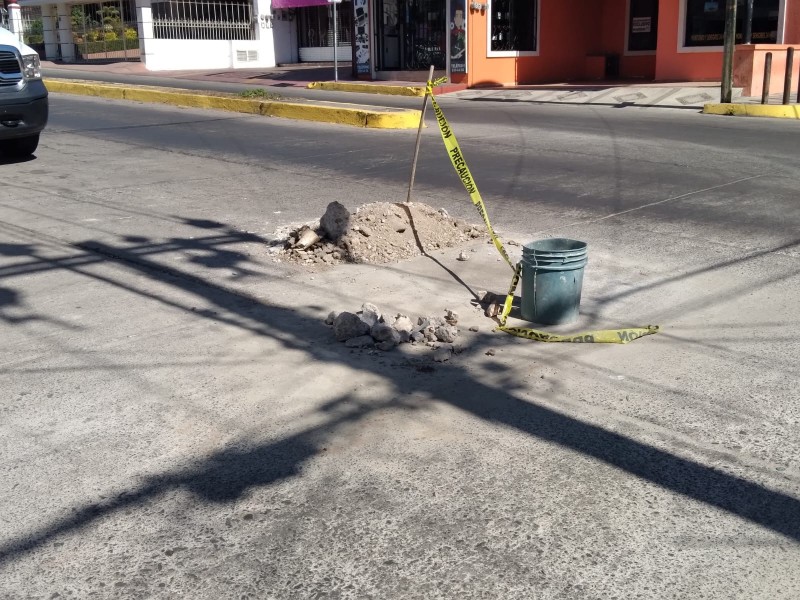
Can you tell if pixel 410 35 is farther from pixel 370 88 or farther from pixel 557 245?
pixel 557 245

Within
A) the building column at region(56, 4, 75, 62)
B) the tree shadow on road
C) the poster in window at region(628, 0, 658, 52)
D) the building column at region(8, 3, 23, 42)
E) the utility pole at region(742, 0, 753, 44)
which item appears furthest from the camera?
the building column at region(8, 3, 23, 42)

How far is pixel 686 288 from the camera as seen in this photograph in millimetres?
6918

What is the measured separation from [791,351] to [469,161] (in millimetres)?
7787

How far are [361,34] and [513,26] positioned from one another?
5.83 meters

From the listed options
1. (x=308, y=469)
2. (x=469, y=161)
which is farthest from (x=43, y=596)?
(x=469, y=161)

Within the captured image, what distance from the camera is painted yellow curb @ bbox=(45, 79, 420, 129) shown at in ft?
55.8

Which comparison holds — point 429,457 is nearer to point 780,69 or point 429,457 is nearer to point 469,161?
point 469,161

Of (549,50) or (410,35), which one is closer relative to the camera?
(549,50)

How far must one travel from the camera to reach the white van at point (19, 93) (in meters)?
11.9

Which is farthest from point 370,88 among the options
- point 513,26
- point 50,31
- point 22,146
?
point 50,31

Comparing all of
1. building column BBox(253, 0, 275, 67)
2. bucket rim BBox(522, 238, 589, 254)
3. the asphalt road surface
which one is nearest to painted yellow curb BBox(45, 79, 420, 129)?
the asphalt road surface

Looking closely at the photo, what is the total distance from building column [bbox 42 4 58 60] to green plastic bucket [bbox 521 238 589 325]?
50.7 metres

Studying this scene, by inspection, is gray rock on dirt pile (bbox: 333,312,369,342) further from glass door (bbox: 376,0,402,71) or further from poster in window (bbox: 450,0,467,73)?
glass door (bbox: 376,0,402,71)

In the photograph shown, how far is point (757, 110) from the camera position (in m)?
Answer: 18.3
